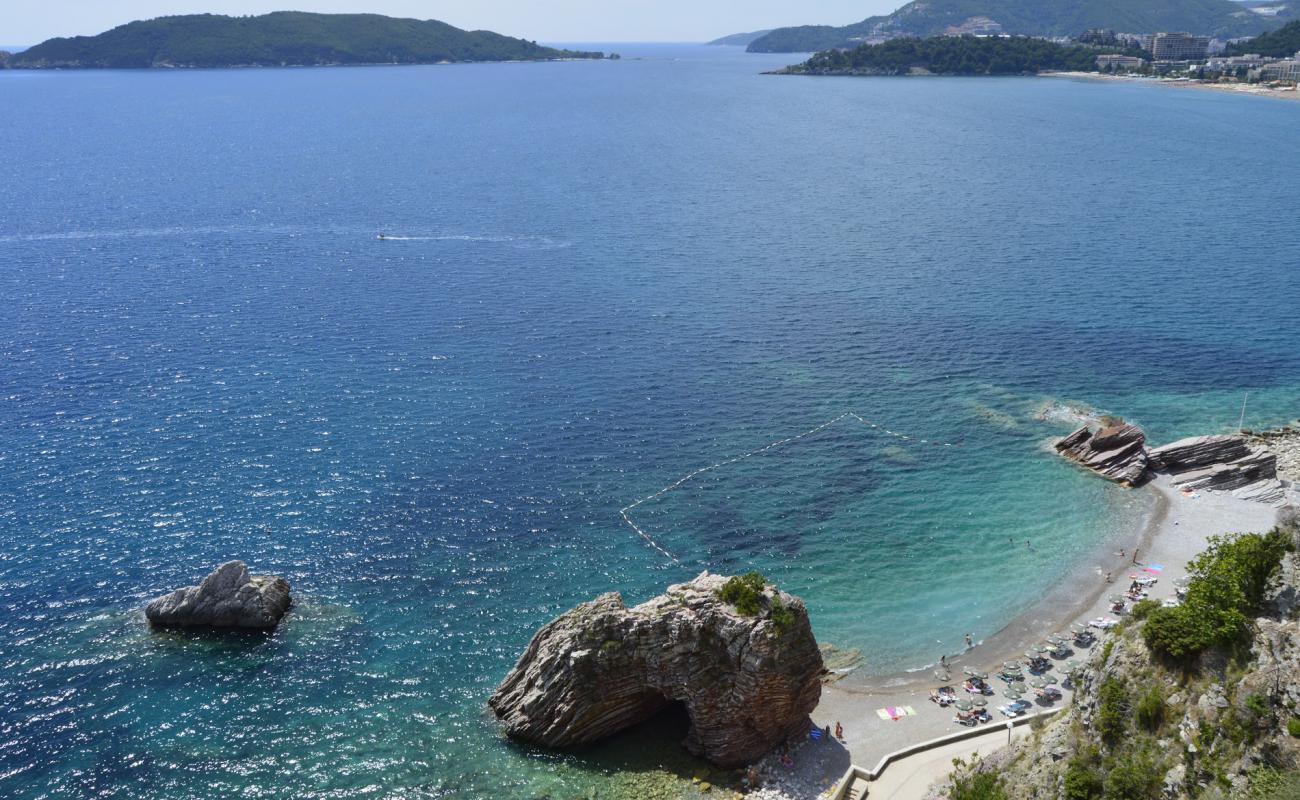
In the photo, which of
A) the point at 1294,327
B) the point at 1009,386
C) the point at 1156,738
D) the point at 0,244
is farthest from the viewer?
the point at 0,244

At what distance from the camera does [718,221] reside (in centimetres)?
17425

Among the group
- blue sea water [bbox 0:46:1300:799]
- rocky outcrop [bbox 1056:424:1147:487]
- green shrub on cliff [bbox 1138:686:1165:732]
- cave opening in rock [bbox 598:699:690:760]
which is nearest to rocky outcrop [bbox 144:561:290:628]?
blue sea water [bbox 0:46:1300:799]

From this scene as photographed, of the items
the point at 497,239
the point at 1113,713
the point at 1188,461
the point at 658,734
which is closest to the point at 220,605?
the point at 658,734

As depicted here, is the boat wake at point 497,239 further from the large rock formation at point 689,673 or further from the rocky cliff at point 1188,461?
the large rock formation at point 689,673

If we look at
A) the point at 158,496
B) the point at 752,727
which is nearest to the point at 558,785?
the point at 752,727

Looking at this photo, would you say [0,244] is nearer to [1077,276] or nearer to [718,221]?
[718,221]

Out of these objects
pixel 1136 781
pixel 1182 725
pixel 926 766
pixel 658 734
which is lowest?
pixel 658 734

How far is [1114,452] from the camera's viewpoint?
84.2 meters

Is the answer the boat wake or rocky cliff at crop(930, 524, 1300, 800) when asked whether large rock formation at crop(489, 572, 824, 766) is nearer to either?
rocky cliff at crop(930, 524, 1300, 800)

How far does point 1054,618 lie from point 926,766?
824 inches

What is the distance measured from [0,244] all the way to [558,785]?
149m

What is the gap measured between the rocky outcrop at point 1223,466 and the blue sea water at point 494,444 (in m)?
7.10

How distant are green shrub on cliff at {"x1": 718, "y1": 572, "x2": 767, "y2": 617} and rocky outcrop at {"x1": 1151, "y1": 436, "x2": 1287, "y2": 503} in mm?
49929

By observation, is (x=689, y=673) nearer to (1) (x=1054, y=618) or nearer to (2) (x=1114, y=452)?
(1) (x=1054, y=618)
